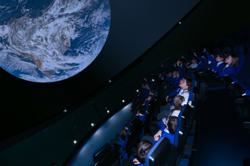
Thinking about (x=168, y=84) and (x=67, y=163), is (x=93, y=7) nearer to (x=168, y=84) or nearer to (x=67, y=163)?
(x=168, y=84)

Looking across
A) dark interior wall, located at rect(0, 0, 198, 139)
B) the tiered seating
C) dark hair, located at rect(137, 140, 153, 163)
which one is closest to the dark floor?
the tiered seating

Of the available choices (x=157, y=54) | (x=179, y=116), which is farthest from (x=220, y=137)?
(x=157, y=54)

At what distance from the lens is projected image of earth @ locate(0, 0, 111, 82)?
4.09m

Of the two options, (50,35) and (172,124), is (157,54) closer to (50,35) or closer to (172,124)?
(50,35)

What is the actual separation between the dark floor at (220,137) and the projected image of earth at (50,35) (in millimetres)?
2645

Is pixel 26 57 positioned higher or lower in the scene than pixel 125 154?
higher

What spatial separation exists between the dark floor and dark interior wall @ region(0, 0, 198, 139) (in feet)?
9.78

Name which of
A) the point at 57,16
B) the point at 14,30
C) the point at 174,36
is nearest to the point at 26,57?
the point at 14,30

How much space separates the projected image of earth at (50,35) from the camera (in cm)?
409

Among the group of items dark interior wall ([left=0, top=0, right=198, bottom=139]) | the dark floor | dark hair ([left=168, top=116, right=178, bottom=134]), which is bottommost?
the dark floor

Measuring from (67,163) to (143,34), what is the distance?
3.56m

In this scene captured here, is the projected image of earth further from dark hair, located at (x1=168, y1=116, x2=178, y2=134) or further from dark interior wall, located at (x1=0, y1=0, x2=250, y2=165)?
dark hair, located at (x1=168, y1=116, x2=178, y2=134)

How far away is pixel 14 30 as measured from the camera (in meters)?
4.11

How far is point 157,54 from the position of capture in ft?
26.7
